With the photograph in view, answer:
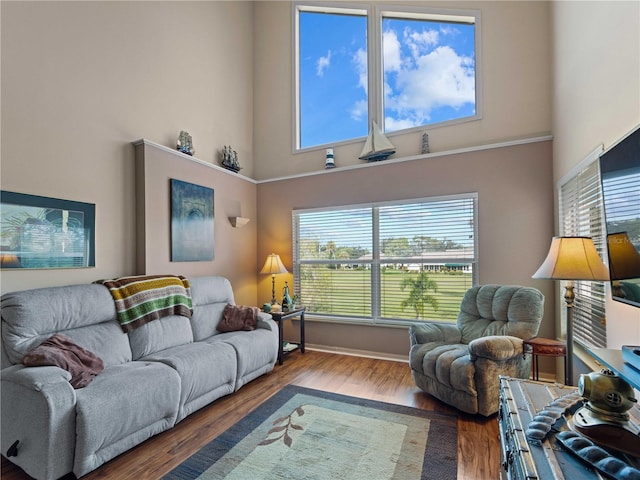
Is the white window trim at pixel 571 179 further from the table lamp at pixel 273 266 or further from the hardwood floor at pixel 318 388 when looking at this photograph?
the table lamp at pixel 273 266

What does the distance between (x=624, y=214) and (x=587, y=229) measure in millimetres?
1451

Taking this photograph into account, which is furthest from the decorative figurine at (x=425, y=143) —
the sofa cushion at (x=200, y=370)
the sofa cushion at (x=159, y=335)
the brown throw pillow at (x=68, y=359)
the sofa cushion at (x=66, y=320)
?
the brown throw pillow at (x=68, y=359)

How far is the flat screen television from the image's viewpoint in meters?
1.28

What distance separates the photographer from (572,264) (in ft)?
6.50

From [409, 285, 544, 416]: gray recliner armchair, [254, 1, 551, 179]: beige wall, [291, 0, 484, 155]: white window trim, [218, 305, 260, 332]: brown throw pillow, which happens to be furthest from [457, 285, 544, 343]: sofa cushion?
[218, 305, 260, 332]: brown throw pillow

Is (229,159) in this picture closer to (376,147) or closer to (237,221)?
(237,221)

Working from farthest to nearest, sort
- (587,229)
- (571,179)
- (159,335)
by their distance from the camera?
→ (159,335) → (571,179) → (587,229)

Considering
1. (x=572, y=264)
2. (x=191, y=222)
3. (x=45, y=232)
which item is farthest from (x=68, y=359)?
(x=572, y=264)

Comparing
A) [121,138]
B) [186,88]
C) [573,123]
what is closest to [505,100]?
[573,123]

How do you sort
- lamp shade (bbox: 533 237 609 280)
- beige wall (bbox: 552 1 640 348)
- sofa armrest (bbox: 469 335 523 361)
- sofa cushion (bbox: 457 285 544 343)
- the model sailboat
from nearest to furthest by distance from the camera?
beige wall (bbox: 552 1 640 348)
lamp shade (bbox: 533 237 609 280)
sofa armrest (bbox: 469 335 523 361)
sofa cushion (bbox: 457 285 544 343)
the model sailboat

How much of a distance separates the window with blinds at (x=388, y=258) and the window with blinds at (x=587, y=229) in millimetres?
918

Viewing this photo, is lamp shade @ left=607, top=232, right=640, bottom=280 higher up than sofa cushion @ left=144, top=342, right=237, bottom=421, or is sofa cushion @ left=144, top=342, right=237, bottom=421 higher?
lamp shade @ left=607, top=232, right=640, bottom=280

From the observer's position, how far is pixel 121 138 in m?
3.27

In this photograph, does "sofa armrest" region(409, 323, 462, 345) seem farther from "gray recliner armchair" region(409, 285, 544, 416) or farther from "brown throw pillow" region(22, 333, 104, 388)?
"brown throw pillow" region(22, 333, 104, 388)
